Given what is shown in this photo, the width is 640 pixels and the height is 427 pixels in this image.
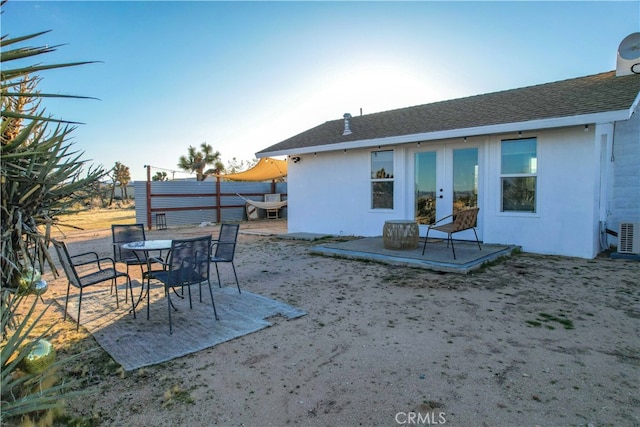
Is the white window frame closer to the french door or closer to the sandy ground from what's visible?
the french door

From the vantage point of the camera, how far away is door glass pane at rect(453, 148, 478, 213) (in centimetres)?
752

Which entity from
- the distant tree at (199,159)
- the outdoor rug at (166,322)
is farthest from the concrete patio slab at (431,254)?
the distant tree at (199,159)

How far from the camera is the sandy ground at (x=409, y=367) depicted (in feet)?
6.93

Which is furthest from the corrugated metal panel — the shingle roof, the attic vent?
the attic vent

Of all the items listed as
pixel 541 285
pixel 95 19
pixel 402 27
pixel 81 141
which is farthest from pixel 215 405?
pixel 402 27

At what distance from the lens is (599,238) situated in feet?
22.2

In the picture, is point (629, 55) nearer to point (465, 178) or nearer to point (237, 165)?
point (465, 178)

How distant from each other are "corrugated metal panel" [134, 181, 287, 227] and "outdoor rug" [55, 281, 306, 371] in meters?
9.18

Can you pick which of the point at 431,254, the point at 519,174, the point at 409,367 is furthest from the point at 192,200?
the point at 409,367

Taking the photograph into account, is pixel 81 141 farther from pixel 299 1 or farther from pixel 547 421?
pixel 299 1

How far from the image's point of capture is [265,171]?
15.5m

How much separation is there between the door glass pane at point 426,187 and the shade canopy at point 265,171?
7.26m

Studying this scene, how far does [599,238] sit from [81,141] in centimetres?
827

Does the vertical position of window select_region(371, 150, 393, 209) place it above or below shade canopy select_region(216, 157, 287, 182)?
below
